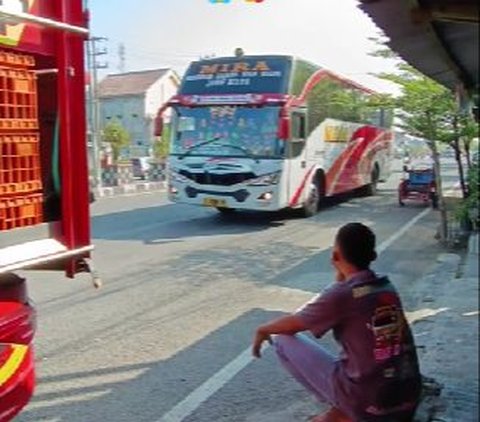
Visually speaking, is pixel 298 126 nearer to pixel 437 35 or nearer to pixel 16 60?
pixel 437 35

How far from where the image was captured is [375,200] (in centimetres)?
1934

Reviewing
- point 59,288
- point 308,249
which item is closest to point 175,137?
point 308,249

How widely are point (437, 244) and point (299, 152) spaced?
3.79m

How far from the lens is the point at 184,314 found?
6531 millimetres

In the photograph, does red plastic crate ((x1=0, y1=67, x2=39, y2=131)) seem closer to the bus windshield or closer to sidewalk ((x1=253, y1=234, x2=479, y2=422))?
sidewalk ((x1=253, y1=234, x2=479, y2=422))

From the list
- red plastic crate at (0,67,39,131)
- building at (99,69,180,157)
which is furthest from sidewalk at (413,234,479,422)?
building at (99,69,180,157)

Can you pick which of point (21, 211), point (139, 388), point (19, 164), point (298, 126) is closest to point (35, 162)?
point (19, 164)

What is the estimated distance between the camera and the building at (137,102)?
60.2m

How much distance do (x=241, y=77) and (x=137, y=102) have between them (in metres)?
48.9

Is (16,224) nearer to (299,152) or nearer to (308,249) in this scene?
(308,249)

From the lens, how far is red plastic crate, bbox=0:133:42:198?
8.89 ft

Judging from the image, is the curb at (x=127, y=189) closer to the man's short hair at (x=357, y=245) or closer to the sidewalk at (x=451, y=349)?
the sidewalk at (x=451, y=349)

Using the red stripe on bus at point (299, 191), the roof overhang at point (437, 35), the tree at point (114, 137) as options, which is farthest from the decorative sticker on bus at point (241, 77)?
the tree at point (114, 137)

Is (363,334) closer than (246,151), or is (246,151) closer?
(363,334)
